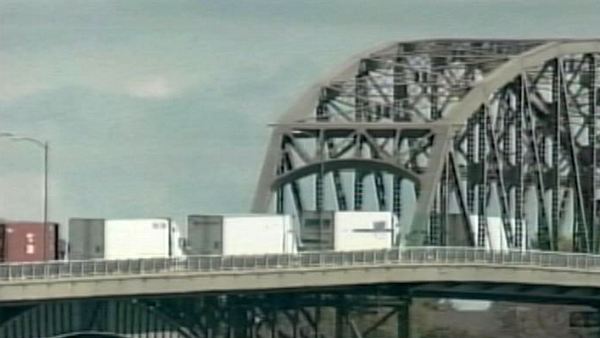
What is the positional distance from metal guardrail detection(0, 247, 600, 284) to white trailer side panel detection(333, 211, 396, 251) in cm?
664

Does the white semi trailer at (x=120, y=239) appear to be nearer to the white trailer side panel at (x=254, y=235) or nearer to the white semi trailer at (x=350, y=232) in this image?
the white trailer side panel at (x=254, y=235)

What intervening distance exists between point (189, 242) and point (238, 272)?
1372cm

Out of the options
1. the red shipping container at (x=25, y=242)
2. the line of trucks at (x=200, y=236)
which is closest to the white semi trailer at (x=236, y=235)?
the line of trucks at (x=200, y=236)

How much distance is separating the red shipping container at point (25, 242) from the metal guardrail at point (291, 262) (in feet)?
20.4

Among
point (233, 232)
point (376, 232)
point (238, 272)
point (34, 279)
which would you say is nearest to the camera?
point (34, 279)

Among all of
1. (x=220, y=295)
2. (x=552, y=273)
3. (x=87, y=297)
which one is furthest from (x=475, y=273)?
(x=87, y=297)

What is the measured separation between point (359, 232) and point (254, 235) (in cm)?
1190

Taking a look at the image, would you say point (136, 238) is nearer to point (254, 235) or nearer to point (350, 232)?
point (254, 235)

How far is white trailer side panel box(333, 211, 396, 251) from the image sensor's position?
192125 millimetres

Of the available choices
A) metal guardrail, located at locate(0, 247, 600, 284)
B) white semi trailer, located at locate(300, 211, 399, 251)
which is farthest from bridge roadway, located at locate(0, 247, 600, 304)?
white semi trailer, located at locate(300, 211, 399, 251)

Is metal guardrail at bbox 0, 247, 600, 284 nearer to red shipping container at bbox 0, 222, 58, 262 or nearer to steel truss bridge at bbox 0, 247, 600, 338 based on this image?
steel truss bridge at bbox 0, 247, 600, 338

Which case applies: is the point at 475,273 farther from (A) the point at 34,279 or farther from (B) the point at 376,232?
(A) the point at 34,279

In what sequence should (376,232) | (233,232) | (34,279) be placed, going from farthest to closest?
(376,232) < (233,232) < (34,279)

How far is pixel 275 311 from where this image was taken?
186500mm
